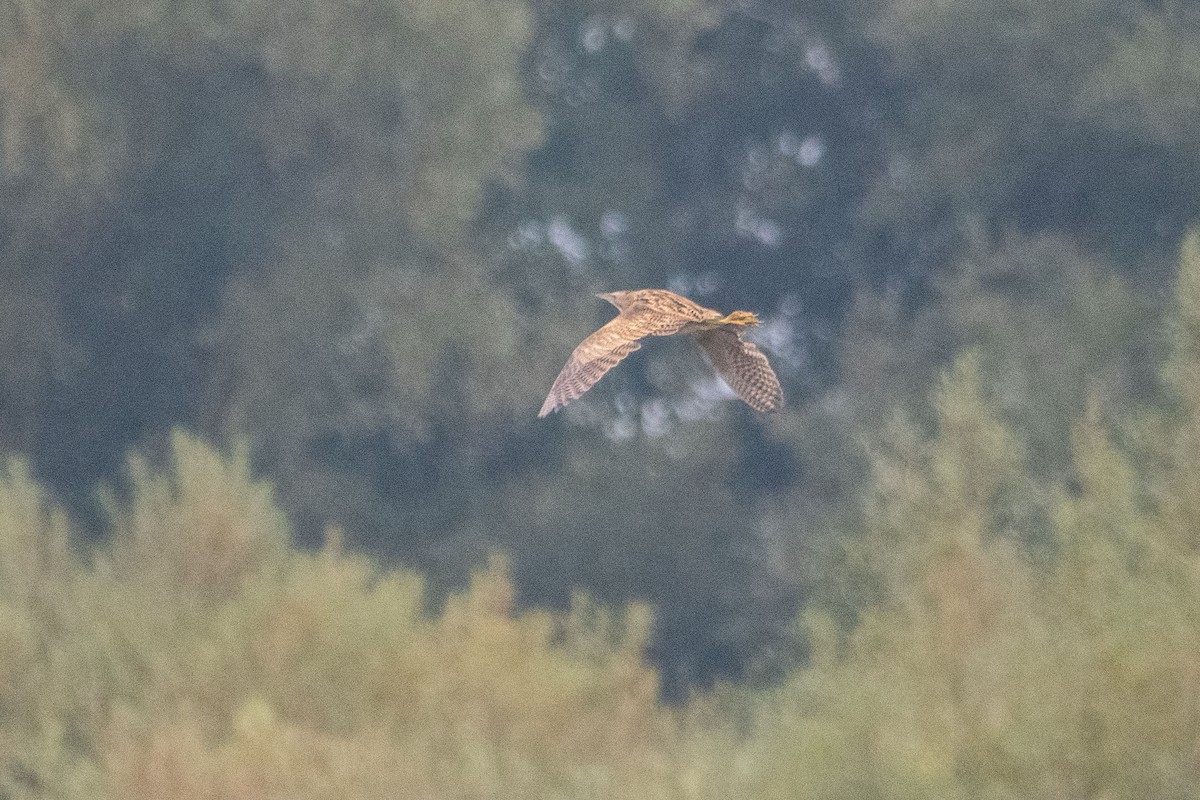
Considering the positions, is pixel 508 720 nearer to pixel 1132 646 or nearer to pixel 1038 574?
pixel 1038 574

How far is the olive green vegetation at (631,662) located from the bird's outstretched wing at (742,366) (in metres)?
1.45

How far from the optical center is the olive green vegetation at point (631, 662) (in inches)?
360

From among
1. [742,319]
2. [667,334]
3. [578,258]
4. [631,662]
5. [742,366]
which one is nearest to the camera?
[742,319]

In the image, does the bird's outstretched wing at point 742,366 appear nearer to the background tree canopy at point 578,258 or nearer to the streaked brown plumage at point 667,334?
the streaked brown plumage at point 667,334

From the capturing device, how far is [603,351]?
7176mm

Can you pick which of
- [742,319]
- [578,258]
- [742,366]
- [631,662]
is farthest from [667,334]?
[578,258]

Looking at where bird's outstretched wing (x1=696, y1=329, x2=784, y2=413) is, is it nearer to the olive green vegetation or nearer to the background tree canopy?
the olive green vegetation

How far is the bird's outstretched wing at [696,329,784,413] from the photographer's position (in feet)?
27.5

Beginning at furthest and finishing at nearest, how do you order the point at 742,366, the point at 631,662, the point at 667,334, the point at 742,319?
the point at 631,662 → the point at 742,366 → the point at 667,334 → the point at 742,319

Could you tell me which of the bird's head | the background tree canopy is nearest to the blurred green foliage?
the background tree canopy

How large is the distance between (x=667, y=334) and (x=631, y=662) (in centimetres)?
535

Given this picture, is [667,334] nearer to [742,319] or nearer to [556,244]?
[742,319]

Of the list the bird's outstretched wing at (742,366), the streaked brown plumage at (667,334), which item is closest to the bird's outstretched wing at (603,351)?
the streaked brown plumage at (667,334)

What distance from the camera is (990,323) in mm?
20312
